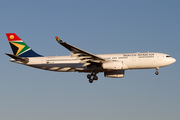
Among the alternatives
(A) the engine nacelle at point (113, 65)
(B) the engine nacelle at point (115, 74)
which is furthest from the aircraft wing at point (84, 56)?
(B) the engine nacelle at point (115, 74)

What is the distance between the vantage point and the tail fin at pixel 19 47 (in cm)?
4731

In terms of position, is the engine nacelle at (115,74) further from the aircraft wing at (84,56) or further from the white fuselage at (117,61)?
the aircraft wing at (84,56)

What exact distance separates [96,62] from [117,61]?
9.63 feet

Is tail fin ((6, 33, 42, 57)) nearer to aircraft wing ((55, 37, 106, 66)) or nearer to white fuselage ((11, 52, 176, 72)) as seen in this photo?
white fuselage ((11, 52, 176, 72))

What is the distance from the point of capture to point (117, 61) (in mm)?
41094

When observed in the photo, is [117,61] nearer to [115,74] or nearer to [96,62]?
[96,62]

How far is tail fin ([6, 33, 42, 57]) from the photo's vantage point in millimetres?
47312

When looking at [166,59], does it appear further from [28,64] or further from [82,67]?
[28,64]

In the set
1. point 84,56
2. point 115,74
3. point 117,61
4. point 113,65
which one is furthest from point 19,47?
point 117,61

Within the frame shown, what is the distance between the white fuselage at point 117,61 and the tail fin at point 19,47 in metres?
2.46

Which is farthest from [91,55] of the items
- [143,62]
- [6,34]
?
[6,34]

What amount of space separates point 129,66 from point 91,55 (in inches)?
231

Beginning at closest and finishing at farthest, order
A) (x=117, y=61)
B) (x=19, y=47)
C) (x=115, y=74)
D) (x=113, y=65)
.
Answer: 1. (x=113, y=65)
2. (x=117, y=61)
3. (x=115, y=74)
4. (x=19, y=47)

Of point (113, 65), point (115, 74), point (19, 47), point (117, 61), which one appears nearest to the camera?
point (113, 65)
